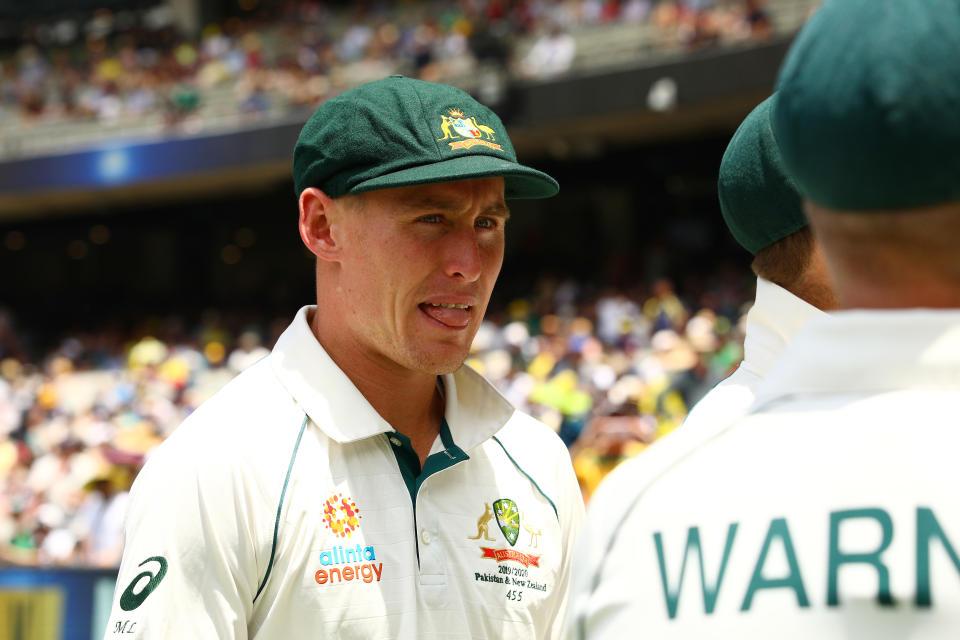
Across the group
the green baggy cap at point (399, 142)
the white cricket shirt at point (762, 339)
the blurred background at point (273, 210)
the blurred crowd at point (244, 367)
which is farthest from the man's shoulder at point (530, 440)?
the blurred background at point (273, 210)

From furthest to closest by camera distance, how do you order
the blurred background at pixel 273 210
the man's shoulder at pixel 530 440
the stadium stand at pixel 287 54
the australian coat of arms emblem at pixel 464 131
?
the stadium stand at pixel 287 54 < the blurred background at pixel 273 210 < the man's shoulder at pixel 530 440 < the australian coat of arms emblem at pixel 464 131

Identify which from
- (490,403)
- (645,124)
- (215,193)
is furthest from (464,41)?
(490,403)

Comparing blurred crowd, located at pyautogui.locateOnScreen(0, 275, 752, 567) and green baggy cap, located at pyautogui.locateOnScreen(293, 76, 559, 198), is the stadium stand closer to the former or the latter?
blurred crowd, located at pyautogui.locateOnScreen(0, 275, 752, 567)

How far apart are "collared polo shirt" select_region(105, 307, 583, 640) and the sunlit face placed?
4.6 inches

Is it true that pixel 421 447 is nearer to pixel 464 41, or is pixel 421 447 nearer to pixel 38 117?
pixel 464 41

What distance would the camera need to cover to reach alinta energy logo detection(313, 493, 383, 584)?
65.5 inches

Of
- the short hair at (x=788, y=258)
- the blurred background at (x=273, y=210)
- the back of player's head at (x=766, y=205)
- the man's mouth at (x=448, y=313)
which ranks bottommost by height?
the man's mouth at (x=448, y=313)

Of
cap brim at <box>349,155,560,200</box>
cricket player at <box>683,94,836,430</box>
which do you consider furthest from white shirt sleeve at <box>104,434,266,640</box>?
cricket player at <box>683,94,836,430</box>

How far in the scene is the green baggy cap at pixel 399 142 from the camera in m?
1.75

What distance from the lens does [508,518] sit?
1904 mm

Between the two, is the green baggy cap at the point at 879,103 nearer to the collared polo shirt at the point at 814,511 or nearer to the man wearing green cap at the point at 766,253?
the collared polo shirt at the point at 814,511

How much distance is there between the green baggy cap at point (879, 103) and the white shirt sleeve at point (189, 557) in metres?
1.06

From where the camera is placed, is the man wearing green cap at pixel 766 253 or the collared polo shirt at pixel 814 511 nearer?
the collared polo shirt at pixel 814 511

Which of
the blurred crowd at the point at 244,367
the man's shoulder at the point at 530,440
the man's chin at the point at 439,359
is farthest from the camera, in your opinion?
the blurred crowd at the point at 244,367
